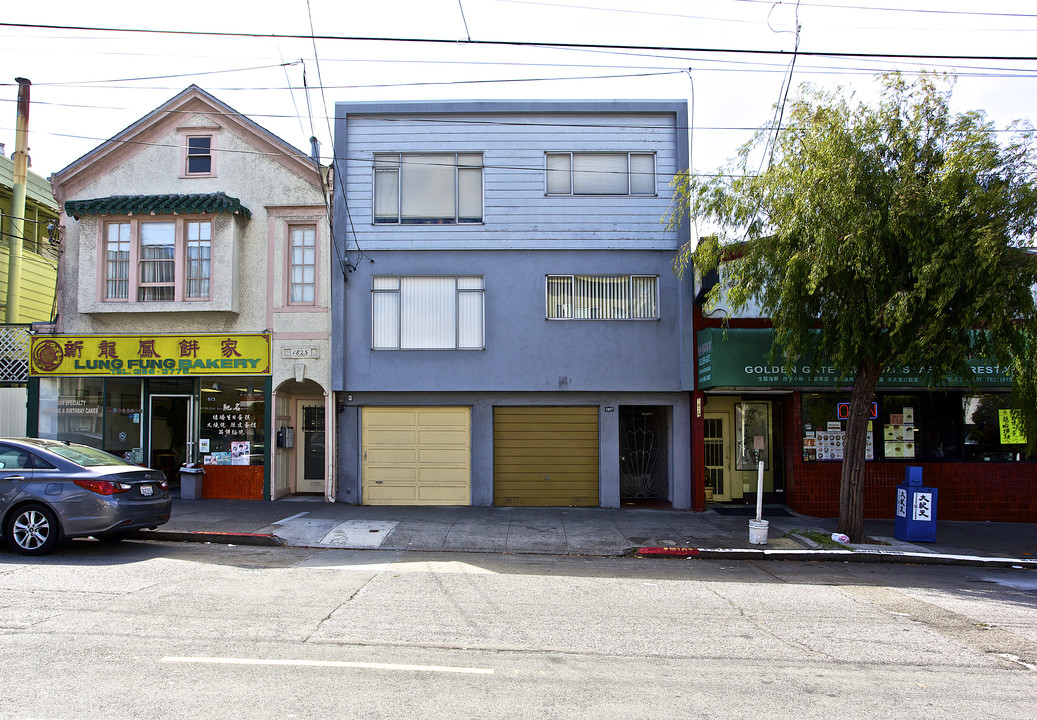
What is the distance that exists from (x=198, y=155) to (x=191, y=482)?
7130mm

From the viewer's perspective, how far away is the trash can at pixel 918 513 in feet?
37.7

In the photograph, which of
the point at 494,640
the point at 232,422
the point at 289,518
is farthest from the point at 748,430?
the point at 232,422

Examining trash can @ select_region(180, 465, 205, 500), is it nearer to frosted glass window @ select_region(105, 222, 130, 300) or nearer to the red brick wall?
frosted glass window @ select_region(105, 222, 130, 300)

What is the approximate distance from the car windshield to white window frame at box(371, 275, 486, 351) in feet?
18.9

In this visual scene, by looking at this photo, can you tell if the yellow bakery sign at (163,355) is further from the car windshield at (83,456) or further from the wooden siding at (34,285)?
the wooden siding at (34,285)

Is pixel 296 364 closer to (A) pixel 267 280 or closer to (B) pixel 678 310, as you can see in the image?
(A) pixel 267 280

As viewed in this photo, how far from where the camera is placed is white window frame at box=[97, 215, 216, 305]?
1479cm

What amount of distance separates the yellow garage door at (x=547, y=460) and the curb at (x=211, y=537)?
17.0 feet

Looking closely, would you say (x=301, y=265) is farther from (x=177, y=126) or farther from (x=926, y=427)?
(x=926, y=427)

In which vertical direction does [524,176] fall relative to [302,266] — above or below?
above

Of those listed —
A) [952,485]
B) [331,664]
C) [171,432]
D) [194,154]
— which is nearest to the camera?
[331,664]

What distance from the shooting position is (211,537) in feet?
35.3

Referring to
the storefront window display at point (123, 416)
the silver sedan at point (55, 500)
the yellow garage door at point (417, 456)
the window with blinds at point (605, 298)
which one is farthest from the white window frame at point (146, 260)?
the window with blinds at point (605, 298)

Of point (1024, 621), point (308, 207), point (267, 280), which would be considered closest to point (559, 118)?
point (308, 207)
